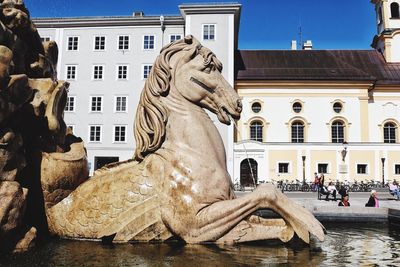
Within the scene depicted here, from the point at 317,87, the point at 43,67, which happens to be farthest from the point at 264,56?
the point at 43,67

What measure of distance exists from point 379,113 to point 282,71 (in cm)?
1097

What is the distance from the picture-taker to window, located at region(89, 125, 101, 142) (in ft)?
118

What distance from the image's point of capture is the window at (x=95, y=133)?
118 ft

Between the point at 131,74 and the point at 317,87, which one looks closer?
the point at 131,74

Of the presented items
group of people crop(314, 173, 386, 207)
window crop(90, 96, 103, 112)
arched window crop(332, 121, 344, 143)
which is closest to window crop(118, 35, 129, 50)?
window crop(90, 96, 103, 112)

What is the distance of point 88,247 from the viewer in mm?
3510

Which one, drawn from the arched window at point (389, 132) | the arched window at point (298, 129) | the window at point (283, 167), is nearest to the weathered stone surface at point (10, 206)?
the window at point (283, 167)

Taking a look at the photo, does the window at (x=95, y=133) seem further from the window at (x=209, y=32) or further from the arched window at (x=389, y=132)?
the arched window at (x=389, y=132)

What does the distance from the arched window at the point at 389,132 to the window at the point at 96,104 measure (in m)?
29.0

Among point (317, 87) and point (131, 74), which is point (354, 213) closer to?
point (131, 74)

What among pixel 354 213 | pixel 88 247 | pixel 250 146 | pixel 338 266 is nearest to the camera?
pixel 338 266

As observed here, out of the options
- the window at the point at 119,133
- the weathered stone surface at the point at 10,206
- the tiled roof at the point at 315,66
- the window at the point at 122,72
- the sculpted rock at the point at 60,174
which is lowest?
the weathered stone surface at the point at 10,206

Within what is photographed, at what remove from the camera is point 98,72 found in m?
37.1

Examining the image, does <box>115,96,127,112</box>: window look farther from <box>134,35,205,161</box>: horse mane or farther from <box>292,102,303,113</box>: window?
<box>134,35,205,161</box>: horse mane
